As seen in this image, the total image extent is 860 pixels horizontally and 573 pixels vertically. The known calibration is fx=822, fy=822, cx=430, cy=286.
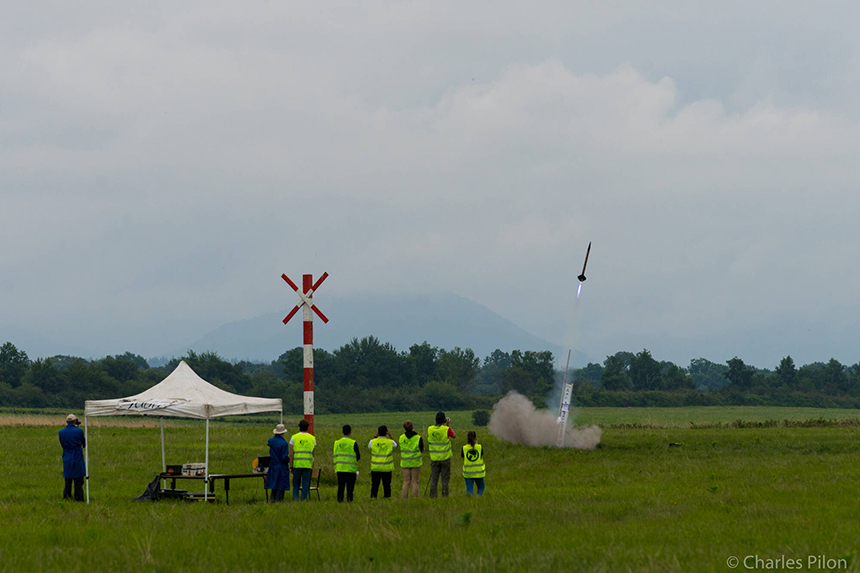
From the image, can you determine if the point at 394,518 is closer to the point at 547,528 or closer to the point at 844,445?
the point at 547,528

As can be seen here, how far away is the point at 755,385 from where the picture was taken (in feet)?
427

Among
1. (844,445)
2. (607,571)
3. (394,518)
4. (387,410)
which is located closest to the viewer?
(607,571)

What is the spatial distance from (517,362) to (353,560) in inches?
4459

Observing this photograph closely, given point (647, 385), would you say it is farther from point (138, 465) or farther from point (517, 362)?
point (138, 465)

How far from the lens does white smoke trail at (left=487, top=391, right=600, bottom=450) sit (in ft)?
121

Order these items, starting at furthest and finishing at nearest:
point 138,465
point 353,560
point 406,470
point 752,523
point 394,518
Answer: point 138,465 < point 406,470 < point 394,518 < point 752,523 < point 353,560

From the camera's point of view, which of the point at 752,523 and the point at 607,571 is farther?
the point at 752,523

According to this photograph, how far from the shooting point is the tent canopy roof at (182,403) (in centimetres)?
1927

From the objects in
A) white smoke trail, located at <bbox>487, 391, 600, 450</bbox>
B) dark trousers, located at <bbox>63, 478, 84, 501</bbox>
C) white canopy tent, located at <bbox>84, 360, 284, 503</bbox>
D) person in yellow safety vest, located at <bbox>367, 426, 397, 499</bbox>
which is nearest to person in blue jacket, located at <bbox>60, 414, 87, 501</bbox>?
dark trousers, located at <bbox>63, 478, 84, 501</bbox>

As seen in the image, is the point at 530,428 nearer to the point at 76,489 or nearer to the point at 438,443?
the point at 438,443

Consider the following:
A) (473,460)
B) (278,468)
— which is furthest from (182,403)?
(473,460)

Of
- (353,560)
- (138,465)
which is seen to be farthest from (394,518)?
(138,465)

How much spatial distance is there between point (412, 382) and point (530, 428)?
99426mm

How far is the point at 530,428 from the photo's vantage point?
38.9m
